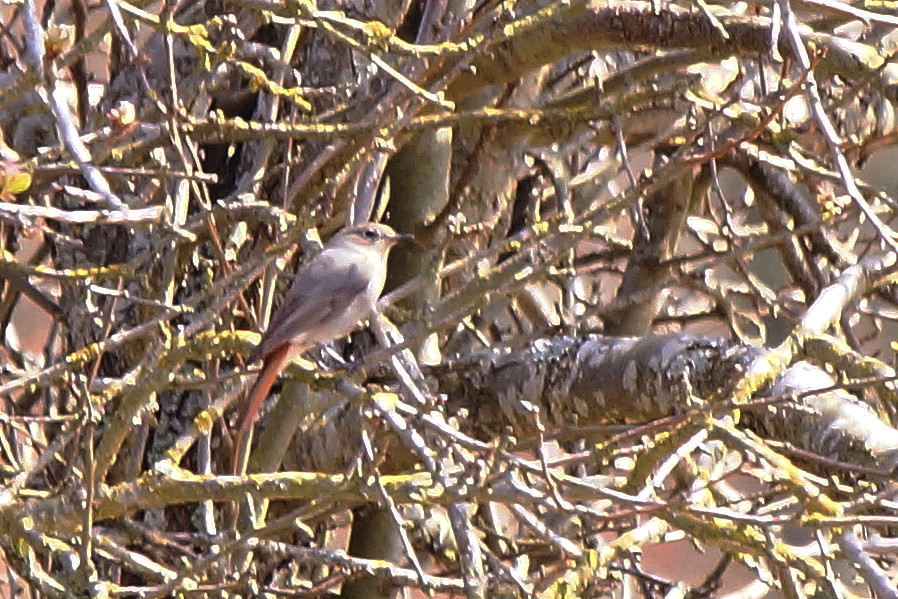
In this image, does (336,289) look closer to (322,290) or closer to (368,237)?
(322,290)

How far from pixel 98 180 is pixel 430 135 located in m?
2.40

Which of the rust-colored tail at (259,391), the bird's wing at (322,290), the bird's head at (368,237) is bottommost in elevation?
the rust-colored tail at (259,391)

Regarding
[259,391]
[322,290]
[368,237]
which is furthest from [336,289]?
[259,391]

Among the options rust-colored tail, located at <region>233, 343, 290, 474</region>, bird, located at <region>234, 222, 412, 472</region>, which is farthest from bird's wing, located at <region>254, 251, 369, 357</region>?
rust-colored tail, located at <region>233, 343, 290, 474</region>

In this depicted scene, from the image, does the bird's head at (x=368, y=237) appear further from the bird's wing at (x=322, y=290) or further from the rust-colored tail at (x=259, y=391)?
the rust-colored tail at (x=259, y=391)

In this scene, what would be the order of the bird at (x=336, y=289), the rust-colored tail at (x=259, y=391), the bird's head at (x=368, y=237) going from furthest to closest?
1. the bird's head at (x=368, y=237)
2. the bird at (x=336, y=289)
3. the rust-colored tail at (x=259, y=391)

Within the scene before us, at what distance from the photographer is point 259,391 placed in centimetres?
475

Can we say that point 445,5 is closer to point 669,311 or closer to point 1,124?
point 1,124

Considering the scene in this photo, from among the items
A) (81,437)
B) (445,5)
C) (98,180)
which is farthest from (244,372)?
(445,5)

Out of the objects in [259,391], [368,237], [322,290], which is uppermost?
[368,237]

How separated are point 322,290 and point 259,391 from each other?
56 centimetres

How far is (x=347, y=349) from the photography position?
5.97 meters

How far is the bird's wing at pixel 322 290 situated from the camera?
16.4 ft

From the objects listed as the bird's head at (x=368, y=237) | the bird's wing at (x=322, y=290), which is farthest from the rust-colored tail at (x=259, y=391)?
the bird's head at (x=368, y=237)
